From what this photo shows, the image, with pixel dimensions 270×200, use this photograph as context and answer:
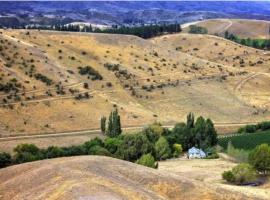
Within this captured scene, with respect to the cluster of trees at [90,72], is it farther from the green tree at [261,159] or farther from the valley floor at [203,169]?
the green tree at [261,159]

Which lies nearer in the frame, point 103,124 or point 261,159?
point 261,159

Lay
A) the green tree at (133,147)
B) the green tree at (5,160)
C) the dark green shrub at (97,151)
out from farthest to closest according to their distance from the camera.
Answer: the green tree at (133,147), the dark green shrub at (97,151), the green tree at (5,160)

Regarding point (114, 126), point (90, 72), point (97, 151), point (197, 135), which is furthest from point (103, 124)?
point (90, 72)

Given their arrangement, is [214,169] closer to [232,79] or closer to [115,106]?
[115,106]

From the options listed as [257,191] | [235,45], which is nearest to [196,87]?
[235,45]

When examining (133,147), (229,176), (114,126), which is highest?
(114,126)

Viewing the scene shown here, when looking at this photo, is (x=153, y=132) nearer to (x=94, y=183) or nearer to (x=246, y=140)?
(x=246, y=140)

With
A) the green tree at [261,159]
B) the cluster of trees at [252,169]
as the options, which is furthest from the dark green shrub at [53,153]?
the green tree at [261,159]
